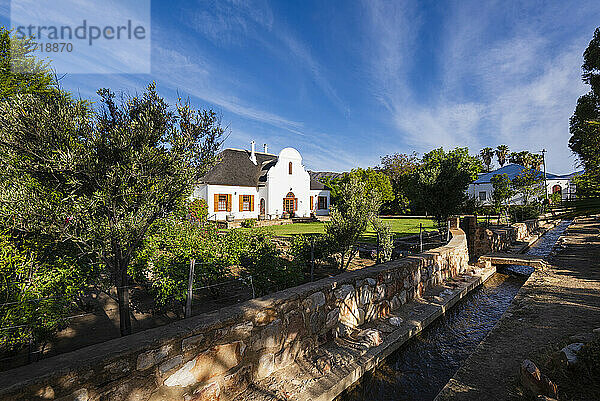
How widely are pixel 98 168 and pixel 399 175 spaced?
3783cm

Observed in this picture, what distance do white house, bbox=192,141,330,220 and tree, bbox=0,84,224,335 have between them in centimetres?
1845

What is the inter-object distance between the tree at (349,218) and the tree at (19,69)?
28.8 feet

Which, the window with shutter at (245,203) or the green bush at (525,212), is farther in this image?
the window with shutter at (245,203)

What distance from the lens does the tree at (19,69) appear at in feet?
25.7

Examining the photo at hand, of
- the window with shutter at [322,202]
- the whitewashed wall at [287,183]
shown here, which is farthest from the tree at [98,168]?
the window with shutter at [322,202]

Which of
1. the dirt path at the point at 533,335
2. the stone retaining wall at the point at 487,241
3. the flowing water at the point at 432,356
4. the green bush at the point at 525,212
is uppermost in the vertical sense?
the green bush at the point at 525,212

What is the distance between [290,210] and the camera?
27.6 metres

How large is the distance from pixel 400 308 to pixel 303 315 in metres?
2.85

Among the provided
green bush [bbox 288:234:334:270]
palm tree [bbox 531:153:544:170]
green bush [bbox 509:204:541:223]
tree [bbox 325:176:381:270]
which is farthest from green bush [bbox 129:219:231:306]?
palm tree [bbox 531:153:544:170]

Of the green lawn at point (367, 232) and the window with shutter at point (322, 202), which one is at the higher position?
the window with shutter at point (322, 202)

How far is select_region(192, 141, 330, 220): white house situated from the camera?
22984mm

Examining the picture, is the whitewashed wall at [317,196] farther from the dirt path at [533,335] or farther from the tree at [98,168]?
the tree at [98,168]

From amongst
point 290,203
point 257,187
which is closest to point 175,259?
point 257,187

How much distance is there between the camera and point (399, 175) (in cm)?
3759
